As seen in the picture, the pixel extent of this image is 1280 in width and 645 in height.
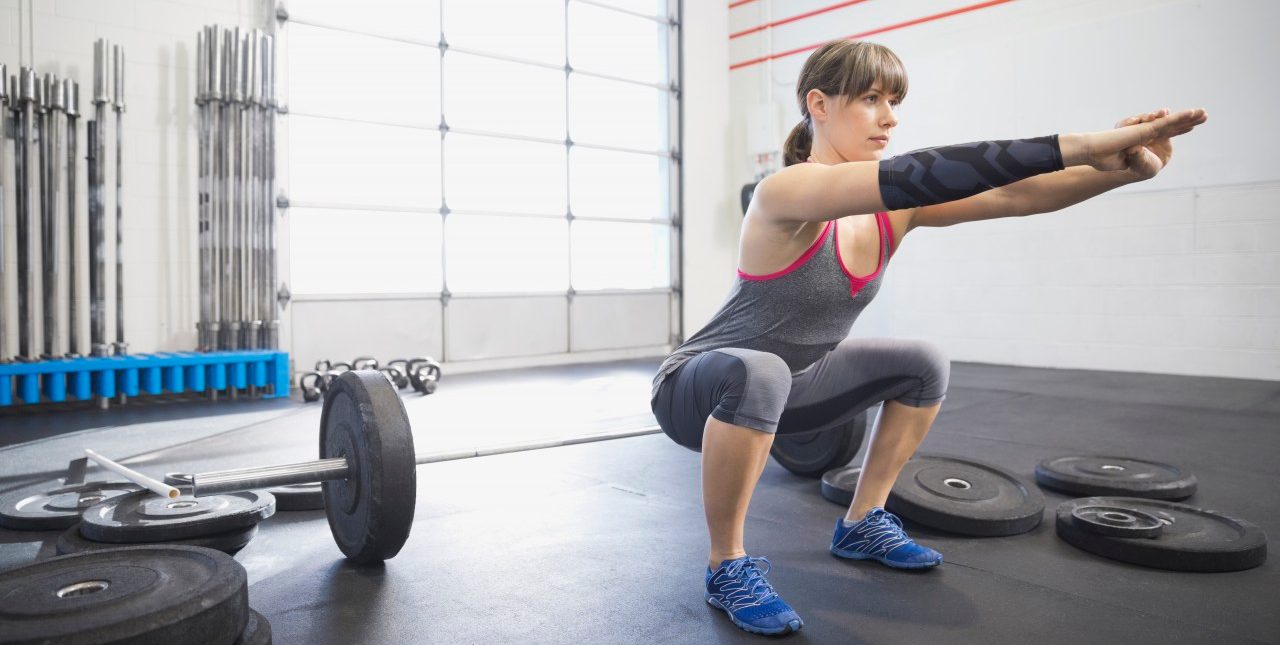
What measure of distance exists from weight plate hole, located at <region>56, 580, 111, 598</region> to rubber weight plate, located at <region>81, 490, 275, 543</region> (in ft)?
1.62

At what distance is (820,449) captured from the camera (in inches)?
95.7

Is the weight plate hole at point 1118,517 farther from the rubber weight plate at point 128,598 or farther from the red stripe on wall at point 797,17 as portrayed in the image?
the red stripe on wall at point 797,17

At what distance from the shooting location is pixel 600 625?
142 cm

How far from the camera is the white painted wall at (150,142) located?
434cm

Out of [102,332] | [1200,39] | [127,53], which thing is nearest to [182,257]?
[102,332]

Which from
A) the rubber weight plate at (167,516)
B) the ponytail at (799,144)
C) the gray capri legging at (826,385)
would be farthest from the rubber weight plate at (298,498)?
the ponytail at (799,144)

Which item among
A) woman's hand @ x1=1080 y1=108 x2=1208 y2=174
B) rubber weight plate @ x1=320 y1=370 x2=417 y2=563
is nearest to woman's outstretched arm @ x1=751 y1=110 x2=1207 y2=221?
woman's hand @ x1=1080 y1=108 x2=1208 y2=174

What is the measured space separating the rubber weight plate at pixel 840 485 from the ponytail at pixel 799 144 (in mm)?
884

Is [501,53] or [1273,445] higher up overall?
[501,53]

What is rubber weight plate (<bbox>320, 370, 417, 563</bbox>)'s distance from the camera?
156 cm

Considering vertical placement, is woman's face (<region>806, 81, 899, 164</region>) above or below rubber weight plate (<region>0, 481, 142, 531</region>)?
above

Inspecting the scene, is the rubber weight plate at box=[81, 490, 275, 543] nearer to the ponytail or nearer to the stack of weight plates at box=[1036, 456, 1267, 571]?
the ponytail

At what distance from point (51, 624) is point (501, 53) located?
5.57 m

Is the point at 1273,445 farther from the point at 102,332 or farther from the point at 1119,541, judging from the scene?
the point at 102,332
